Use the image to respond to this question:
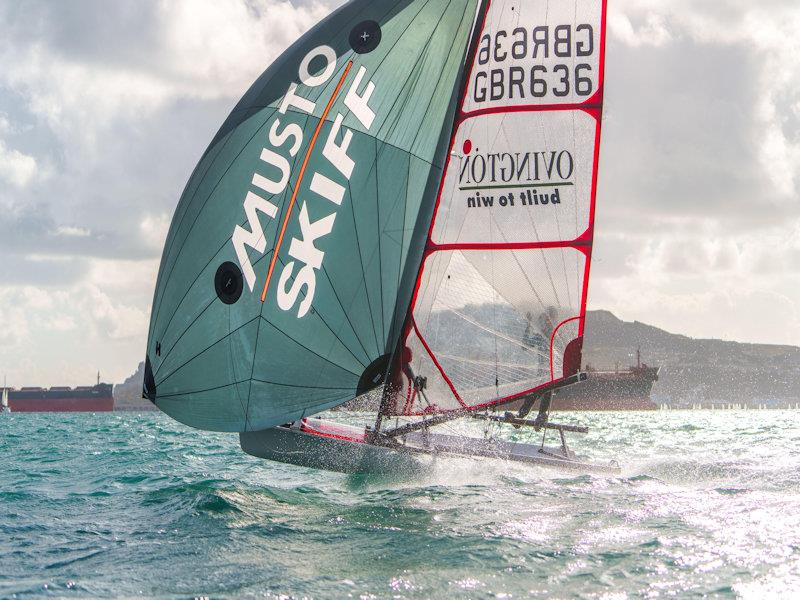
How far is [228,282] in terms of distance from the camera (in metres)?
7.61

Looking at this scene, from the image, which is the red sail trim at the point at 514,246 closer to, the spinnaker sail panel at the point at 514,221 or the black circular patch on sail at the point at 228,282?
the spinnaker sail panel at the point at 514,221

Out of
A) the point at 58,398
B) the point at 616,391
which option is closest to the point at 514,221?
the point at 616,391

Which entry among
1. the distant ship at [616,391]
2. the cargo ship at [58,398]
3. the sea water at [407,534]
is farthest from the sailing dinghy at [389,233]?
the cargo ship at [58,398]

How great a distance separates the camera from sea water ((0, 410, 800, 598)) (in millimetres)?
4770

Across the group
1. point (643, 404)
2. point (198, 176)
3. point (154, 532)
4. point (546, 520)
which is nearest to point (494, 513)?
point (546, 520)

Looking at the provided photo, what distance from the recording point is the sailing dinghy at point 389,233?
7656 mm

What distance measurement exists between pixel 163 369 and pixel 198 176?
5.66 feet

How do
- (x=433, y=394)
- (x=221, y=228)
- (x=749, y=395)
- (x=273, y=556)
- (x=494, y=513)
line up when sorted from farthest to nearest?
(x=749, y=395)
(x=433, y=394)
(x=221, y=228)
(x=494, y=513)
(x=273, y=556)

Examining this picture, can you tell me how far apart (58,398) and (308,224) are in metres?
64.8

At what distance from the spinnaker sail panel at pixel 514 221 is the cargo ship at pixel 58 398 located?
207 feet

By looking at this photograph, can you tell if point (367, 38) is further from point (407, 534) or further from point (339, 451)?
point (407, 534)

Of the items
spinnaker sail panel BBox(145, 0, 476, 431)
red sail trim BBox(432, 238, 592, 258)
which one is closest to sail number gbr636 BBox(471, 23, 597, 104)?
spinnaker sail panel BBox(145, 0, 476, 431)

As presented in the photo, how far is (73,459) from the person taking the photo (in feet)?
41.7

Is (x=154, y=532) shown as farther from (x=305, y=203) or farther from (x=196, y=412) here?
(x=305, y=203)
